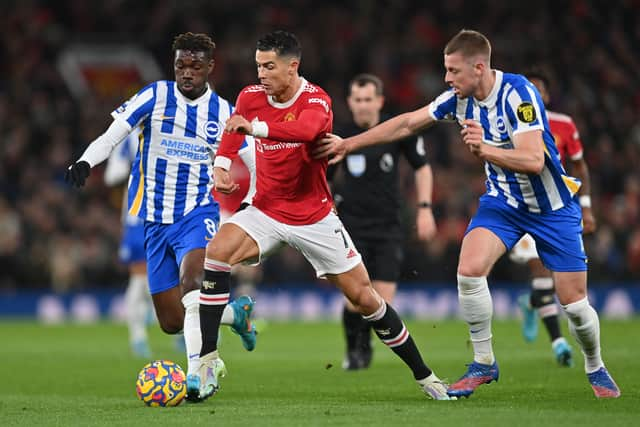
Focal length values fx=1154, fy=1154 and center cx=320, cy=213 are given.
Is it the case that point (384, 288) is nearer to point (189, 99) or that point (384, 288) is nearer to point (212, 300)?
point (189, 99)

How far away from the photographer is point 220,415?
659 centimetres

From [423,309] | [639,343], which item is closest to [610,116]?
[423,309]

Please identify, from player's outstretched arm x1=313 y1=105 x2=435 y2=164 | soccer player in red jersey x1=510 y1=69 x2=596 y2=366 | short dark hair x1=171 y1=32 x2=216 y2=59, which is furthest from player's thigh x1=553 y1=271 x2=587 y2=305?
short dark hair x1=171 y1=32 x2=216 y2=59

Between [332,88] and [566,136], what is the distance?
13698mm

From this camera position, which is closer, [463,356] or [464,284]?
[464,284]

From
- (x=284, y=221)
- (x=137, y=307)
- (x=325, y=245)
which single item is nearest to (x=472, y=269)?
(x=325, y=245)

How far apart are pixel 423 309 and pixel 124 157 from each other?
8248mm

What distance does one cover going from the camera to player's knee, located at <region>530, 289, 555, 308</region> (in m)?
10.6

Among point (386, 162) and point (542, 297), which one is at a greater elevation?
point (386, 162)

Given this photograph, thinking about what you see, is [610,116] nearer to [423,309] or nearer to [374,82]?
[423,309]

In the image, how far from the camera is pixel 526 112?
23.1ft

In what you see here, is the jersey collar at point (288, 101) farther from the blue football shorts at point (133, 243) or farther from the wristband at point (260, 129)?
the blue football shorts at point (133, 243)

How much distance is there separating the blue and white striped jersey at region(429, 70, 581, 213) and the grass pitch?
1293 millimetres

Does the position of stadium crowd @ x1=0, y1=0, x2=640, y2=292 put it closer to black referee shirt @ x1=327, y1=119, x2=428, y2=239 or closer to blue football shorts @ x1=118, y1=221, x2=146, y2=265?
blue football shorts @ x1=118, y1=221, x2=146, y2=265
